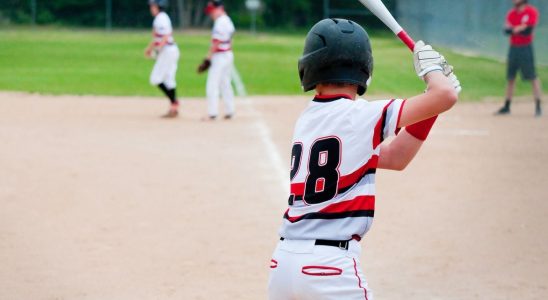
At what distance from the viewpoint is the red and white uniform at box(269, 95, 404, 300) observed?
141 inches

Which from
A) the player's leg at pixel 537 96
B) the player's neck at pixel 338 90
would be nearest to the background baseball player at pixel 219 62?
the player's leg at pixel 537 96

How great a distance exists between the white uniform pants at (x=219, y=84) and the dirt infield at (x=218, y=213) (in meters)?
0.70

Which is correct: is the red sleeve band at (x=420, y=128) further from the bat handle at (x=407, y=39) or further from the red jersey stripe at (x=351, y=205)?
the red jersey stripe at (x=351, y=205)

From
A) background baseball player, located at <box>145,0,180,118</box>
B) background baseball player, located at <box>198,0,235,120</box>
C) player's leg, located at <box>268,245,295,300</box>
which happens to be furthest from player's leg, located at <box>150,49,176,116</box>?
player's leg, located at <box>268,245,295,300</box>

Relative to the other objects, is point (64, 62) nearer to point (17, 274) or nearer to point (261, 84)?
point (261, 84)

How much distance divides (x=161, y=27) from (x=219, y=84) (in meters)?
1.42

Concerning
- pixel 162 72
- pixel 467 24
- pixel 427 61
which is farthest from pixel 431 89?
pixel 467 24

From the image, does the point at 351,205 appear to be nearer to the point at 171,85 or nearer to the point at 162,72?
the point at 171,85

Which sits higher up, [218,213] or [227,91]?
[218,213]

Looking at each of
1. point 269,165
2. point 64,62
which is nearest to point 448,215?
point 269,165

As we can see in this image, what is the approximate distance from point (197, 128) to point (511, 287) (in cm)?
884

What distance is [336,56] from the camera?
12.0 feet

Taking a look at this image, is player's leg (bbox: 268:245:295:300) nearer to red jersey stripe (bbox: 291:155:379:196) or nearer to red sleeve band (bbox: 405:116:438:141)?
red jersey stripe (bbox: 291:155:379:196)

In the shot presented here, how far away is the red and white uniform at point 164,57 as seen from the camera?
16656 mm
